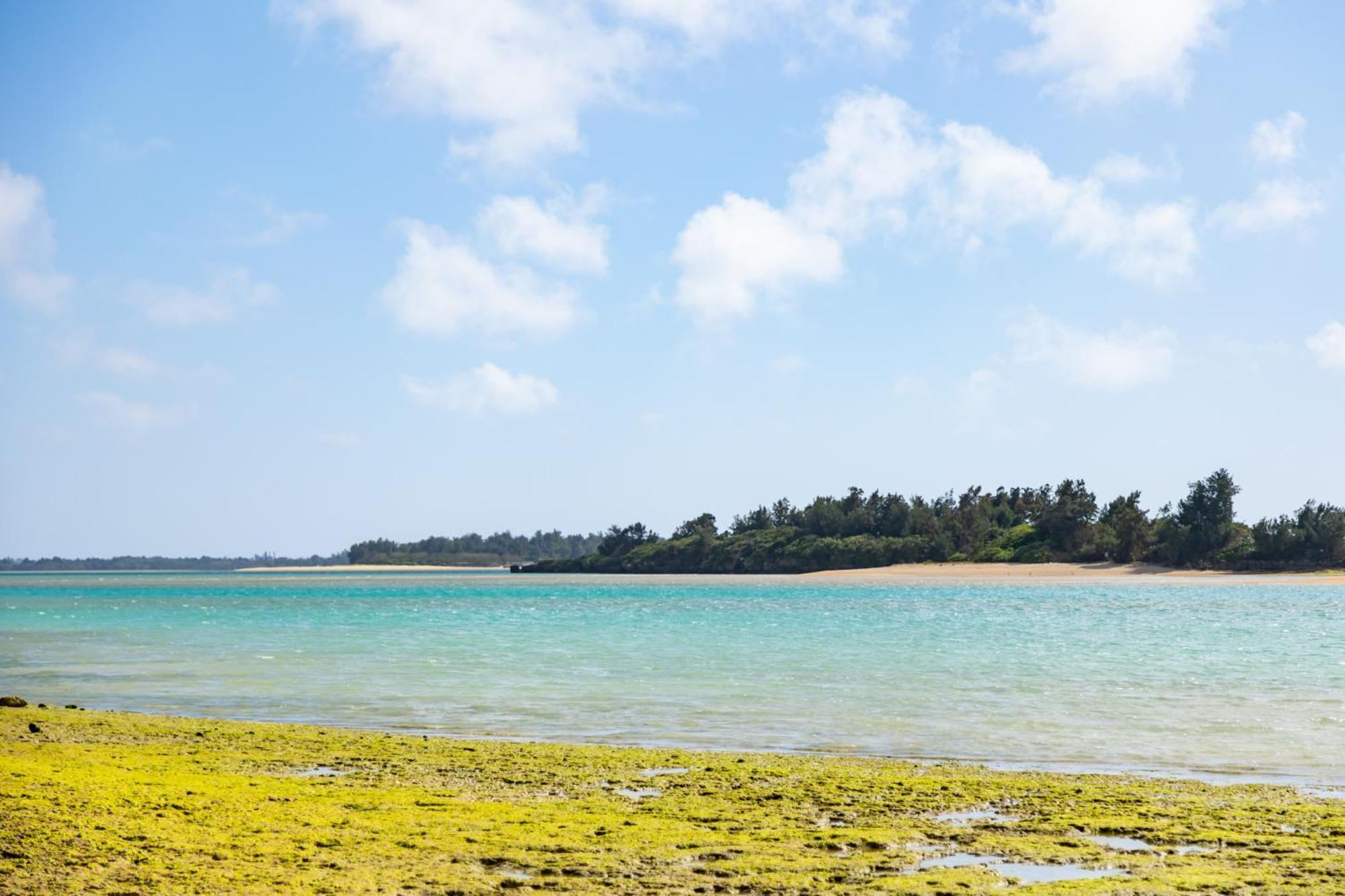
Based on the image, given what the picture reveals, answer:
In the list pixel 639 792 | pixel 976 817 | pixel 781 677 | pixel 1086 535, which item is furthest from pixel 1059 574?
pixel 976 817

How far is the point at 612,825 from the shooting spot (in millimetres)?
12336

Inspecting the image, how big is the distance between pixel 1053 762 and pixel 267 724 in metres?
13.6

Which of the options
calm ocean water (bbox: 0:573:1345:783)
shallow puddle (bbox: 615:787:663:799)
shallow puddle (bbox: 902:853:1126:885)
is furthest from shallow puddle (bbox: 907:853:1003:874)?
calm ocean water (bbox: 0:573:1345:783)

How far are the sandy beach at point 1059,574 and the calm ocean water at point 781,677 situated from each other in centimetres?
6951

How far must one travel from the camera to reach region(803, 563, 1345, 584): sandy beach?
→ 13225cm

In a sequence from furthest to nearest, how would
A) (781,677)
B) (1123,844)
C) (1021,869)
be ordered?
(781,677) → (1123,844) → (1021,869)

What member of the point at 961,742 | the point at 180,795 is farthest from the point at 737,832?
the point at 961,742

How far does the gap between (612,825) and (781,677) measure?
18.7 metres

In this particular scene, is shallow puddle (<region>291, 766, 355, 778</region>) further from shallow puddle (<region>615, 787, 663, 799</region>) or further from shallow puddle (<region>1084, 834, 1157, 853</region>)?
shallow puddle (<region>1084, 834, 1157, 853</region>)

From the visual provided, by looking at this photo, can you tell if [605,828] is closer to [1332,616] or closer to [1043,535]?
[1332,616]

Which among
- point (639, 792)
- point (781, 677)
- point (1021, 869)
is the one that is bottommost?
point (781, 677)

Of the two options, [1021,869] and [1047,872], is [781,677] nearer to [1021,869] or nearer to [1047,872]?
[1021,869]

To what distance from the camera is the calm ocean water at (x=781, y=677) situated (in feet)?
66.3

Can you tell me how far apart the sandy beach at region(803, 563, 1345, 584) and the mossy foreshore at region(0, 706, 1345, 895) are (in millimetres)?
122687
